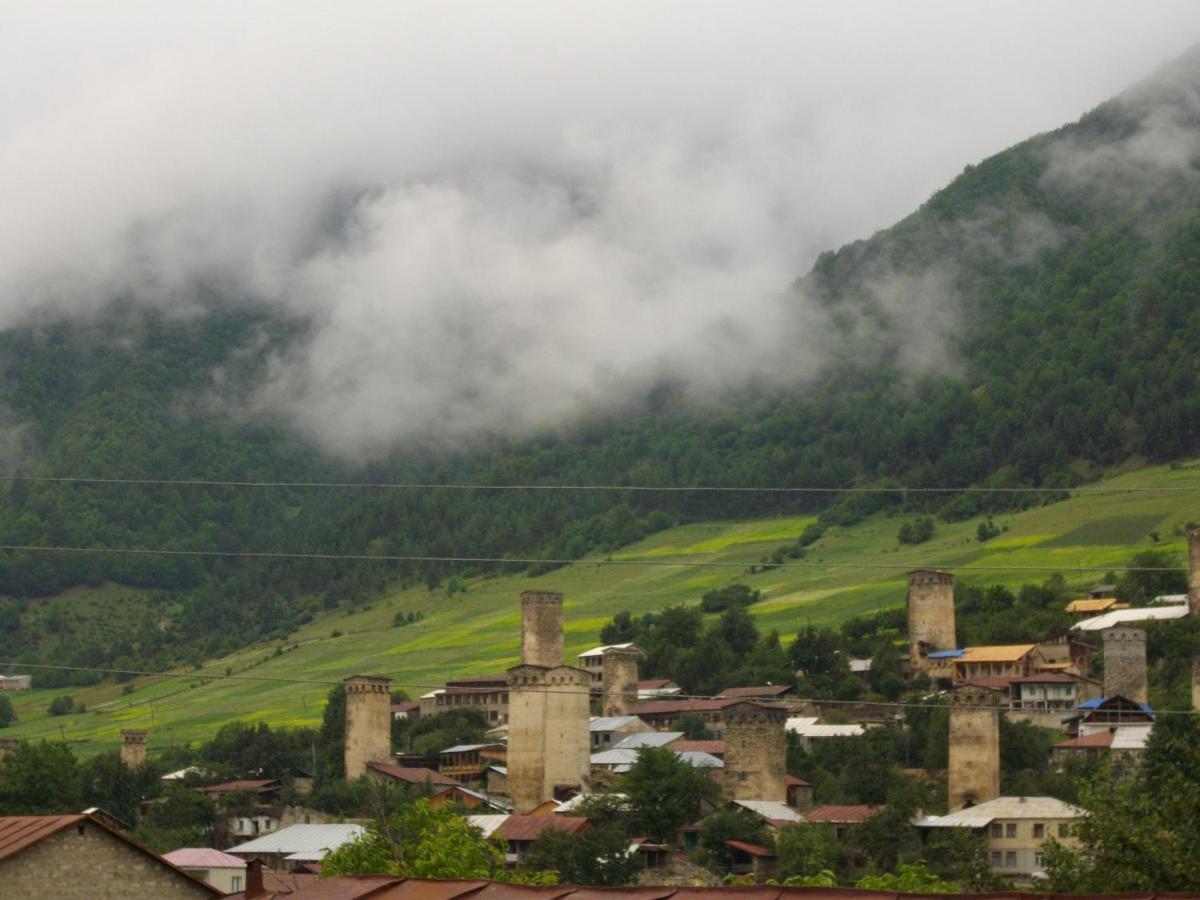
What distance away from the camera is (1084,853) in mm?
40875

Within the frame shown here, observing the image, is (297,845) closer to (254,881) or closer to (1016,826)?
(1016,826)

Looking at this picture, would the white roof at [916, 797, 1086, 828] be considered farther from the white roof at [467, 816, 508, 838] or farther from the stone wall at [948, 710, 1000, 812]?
the white roof at [467, 816, 508, 838]

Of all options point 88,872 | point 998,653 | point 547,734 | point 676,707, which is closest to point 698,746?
point 547,734

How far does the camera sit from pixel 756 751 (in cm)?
8738

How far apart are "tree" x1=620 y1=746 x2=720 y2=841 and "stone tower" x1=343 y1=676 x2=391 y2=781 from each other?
18946mm

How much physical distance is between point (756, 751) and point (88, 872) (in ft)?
199

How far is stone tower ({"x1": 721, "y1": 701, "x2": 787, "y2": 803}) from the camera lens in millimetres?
87312

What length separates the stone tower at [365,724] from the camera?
3974 inches

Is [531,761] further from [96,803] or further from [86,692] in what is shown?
[86,692]

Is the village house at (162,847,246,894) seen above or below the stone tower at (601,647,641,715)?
below

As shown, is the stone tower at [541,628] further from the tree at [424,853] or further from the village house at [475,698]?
the tree at [424,853]

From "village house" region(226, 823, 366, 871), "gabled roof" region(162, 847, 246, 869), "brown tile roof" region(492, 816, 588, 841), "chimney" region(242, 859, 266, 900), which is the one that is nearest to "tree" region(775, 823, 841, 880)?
"brown tile roof" region(492, 816, 588, 841)

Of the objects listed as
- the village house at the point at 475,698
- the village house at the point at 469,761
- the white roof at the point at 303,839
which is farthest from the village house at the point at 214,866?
the village house at the point at 475,698

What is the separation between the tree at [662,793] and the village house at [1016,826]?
9001 mm
